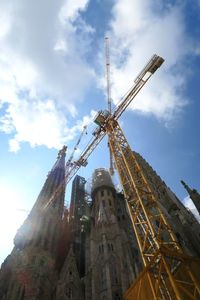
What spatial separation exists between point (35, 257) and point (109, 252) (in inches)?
433

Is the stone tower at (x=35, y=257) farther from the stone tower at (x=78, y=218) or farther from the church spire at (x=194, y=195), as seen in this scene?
the church spire at (x=194, y=195)

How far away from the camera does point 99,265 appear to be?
1400 inches

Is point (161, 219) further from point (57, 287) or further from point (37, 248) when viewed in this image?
point (37, 248)

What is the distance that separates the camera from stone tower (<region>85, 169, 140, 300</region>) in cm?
3181

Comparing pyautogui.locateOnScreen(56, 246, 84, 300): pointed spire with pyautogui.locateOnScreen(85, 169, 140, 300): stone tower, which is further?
pyautogui.locateOnScreen(56, 246, 84, 300): pointed spire

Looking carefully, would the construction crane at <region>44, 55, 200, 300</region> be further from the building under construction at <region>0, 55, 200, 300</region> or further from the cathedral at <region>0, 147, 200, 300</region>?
the cathedral at <region>0, 147, 200, 300</region>

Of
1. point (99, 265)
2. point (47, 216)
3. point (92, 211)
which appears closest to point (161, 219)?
point (99, 265)

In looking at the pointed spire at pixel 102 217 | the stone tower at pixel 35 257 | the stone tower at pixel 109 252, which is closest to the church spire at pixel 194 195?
the stone tower at pixel 109 252

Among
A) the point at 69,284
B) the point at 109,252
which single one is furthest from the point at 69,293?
the point at 109,252

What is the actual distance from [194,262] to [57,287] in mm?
24728

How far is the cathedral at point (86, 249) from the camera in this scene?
33719 mm

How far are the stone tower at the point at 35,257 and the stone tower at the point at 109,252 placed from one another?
5.55 meters

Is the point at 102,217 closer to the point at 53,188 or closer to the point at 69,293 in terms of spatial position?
the point at 69,293

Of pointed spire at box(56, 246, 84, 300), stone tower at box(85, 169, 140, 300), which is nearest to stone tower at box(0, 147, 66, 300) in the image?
pointed spire at box(56, 246, 84, 300)
